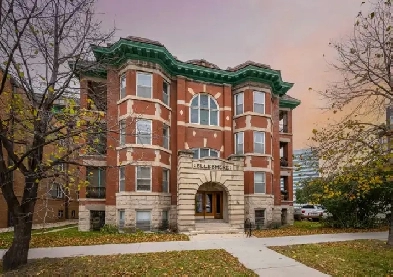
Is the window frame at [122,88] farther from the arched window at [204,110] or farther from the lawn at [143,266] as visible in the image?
the lawn at [143,266]

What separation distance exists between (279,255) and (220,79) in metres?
14.5

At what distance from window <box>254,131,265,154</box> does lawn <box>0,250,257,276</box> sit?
12.0 m

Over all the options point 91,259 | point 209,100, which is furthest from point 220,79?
point 91,259

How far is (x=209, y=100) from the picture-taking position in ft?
74.1

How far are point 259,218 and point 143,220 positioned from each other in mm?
8646

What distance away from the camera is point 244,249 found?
42.0 feet

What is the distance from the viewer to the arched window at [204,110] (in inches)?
866

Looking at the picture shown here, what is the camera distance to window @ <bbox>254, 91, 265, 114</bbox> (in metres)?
22.8

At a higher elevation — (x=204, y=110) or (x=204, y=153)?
(x=204, y=110)

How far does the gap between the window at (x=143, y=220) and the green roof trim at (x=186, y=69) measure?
31.5 feet

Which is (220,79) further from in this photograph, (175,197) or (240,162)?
(175,197)

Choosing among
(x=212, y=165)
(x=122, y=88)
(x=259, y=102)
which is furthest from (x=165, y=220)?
(x=259, y=102)

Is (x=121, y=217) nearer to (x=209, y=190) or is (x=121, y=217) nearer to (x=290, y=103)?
(x=209, y=190)

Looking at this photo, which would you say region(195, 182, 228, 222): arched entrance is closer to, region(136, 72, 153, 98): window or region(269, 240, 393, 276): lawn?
region(136, 72, 153, 98): window
